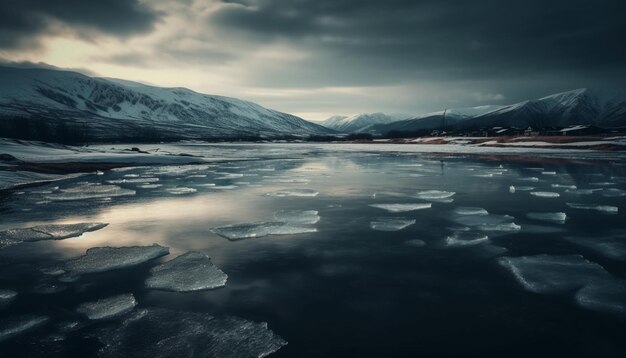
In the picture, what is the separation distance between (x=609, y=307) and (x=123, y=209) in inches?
604

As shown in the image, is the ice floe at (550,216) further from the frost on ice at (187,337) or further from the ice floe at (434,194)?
the frost on ice at (187,337)

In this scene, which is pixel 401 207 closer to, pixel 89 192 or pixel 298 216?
pixel 298 216

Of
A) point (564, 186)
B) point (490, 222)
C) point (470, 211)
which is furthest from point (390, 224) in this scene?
point (564, 186)

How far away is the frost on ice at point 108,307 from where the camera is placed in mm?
6203

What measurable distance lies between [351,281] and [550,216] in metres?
9.35

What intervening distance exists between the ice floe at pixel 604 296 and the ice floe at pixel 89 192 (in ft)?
61.1

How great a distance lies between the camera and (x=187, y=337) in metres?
5.46

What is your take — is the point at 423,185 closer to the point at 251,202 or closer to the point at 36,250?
the point at 251,202

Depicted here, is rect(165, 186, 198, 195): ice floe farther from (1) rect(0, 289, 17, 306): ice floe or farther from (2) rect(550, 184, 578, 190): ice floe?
(2) rect(550, 184, 578, 190): ice floe

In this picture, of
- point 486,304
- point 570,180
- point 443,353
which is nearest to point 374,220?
point 486,304

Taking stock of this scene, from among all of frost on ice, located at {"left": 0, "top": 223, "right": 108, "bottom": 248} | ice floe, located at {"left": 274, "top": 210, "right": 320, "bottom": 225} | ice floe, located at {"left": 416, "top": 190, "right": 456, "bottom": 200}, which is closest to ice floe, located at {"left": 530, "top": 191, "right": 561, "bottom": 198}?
ice floe, located at {"left": 416, "top": 190, "right": 456, "bottom": 200}

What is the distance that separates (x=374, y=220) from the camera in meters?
12.9

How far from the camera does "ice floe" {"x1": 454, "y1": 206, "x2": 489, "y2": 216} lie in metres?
13.8

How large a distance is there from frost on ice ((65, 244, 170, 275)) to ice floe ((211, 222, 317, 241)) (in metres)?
1.98
